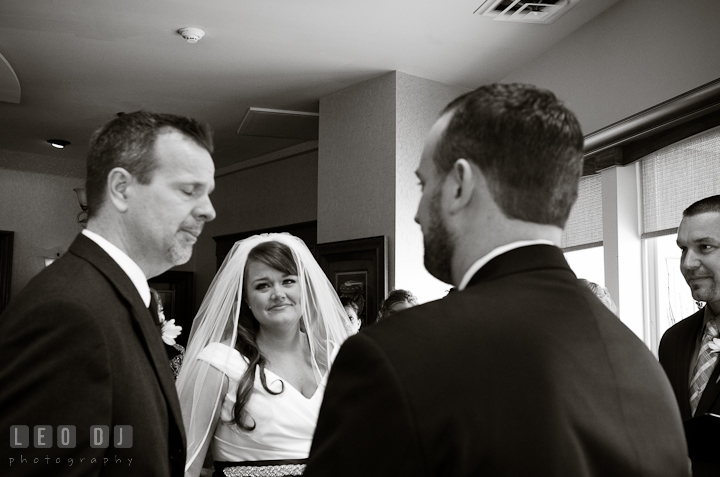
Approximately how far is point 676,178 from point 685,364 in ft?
5.51

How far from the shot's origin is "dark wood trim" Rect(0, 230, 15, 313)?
812cm

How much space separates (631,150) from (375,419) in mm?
3896

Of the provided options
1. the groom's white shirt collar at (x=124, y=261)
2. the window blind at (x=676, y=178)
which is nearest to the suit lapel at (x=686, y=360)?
the window blind at (x=676, y=178)

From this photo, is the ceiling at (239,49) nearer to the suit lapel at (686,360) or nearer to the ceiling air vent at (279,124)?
the ceiling air vent at (279,124)

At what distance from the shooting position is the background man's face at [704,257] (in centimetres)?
269

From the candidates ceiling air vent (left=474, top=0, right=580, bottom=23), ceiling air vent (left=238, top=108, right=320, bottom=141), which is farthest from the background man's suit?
ceiling air vent (left=238, top=108, right=320, bottom=141)

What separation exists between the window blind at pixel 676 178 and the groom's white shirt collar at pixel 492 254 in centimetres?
312

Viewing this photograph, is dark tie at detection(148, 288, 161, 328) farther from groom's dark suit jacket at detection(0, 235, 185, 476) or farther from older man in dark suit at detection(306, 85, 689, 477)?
older man in dark suit at detection(306, 85, 689, 477)

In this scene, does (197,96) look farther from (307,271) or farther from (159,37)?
(307,271)

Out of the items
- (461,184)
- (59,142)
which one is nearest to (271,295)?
(461,184)

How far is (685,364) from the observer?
271 cm

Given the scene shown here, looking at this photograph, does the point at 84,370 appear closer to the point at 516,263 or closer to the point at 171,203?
the point at 171,203

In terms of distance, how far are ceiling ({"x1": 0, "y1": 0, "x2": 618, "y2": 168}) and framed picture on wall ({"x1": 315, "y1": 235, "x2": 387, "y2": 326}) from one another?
1.37 m

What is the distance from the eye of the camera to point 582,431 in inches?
35.7
